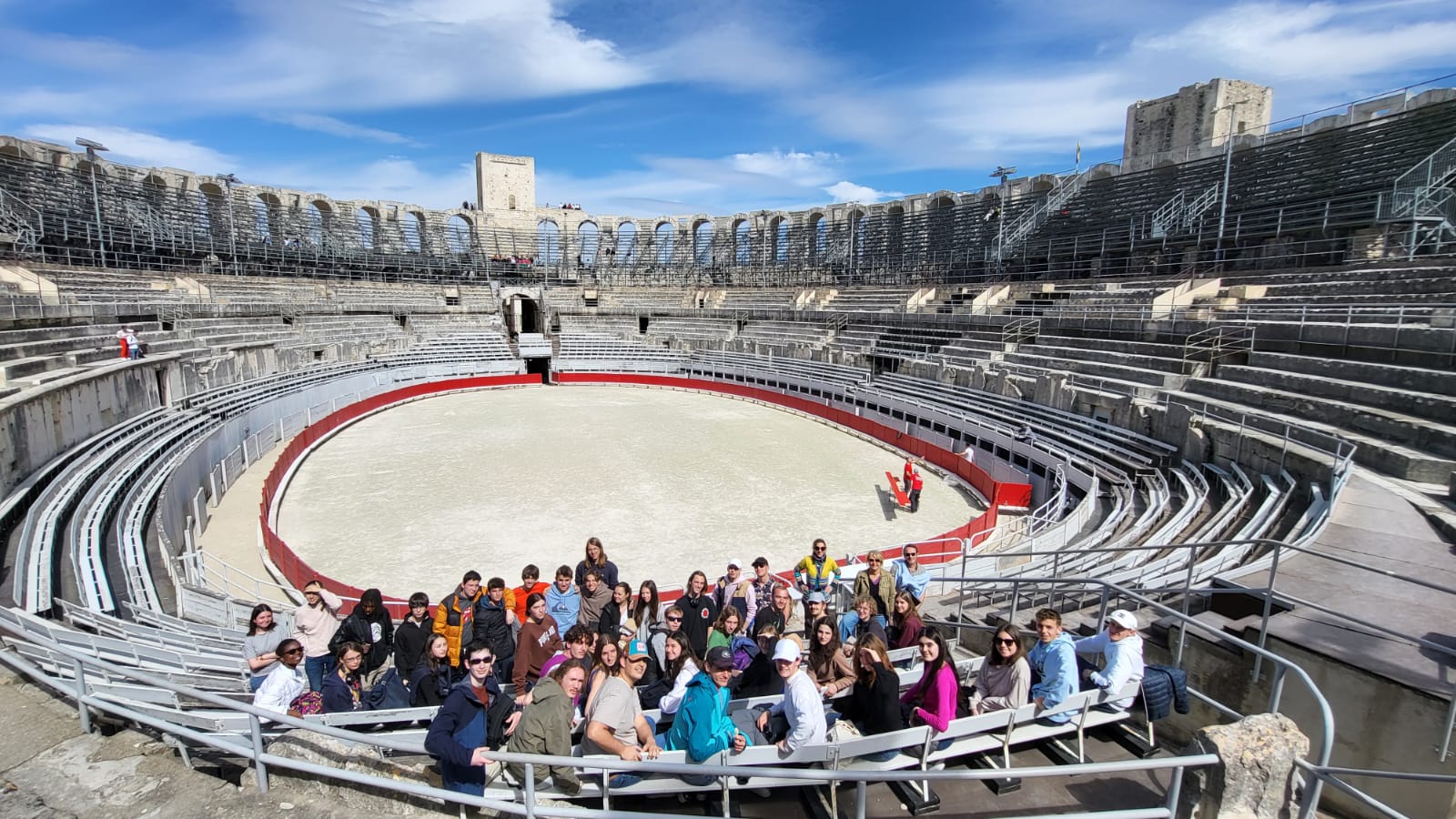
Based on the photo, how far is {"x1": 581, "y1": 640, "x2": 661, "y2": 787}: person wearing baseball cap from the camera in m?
3.87

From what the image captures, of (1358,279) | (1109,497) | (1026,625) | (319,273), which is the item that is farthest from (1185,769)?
(319,273)

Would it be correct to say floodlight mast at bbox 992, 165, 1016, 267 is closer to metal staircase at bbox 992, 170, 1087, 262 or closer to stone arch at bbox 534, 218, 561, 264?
metal staircase at bbox 992, 170, 1087, 262

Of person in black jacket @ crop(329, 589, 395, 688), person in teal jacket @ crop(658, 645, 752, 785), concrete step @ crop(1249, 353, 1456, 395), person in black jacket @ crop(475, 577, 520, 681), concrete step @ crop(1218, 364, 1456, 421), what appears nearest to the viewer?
person in teal jacket @ crop(658, 645, 752, 785)

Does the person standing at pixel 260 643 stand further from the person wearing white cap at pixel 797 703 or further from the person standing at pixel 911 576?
the person standing at pixel 911 576

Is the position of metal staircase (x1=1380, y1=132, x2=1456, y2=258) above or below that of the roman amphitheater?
above

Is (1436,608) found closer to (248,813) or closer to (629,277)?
(248,813)

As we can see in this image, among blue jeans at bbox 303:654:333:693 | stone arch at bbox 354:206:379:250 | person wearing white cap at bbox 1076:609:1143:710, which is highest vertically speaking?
stone arch at bbox 354:206:379:250

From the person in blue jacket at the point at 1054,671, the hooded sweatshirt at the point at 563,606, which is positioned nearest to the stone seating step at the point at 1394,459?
the person in blue jacket at the point at 1054,671

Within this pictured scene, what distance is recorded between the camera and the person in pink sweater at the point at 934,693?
435 centimetres

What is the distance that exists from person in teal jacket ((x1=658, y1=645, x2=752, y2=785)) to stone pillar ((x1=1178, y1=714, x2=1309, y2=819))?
2.48 metres

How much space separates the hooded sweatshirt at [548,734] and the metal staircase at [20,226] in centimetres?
3610

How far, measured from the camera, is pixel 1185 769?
13.2 ft

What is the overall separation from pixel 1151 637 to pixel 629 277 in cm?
5396

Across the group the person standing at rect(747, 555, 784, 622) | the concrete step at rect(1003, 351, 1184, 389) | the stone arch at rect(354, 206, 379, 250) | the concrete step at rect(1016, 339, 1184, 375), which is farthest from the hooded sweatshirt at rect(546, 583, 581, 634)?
the stone arch at rect(354, 206, 379, 250)
